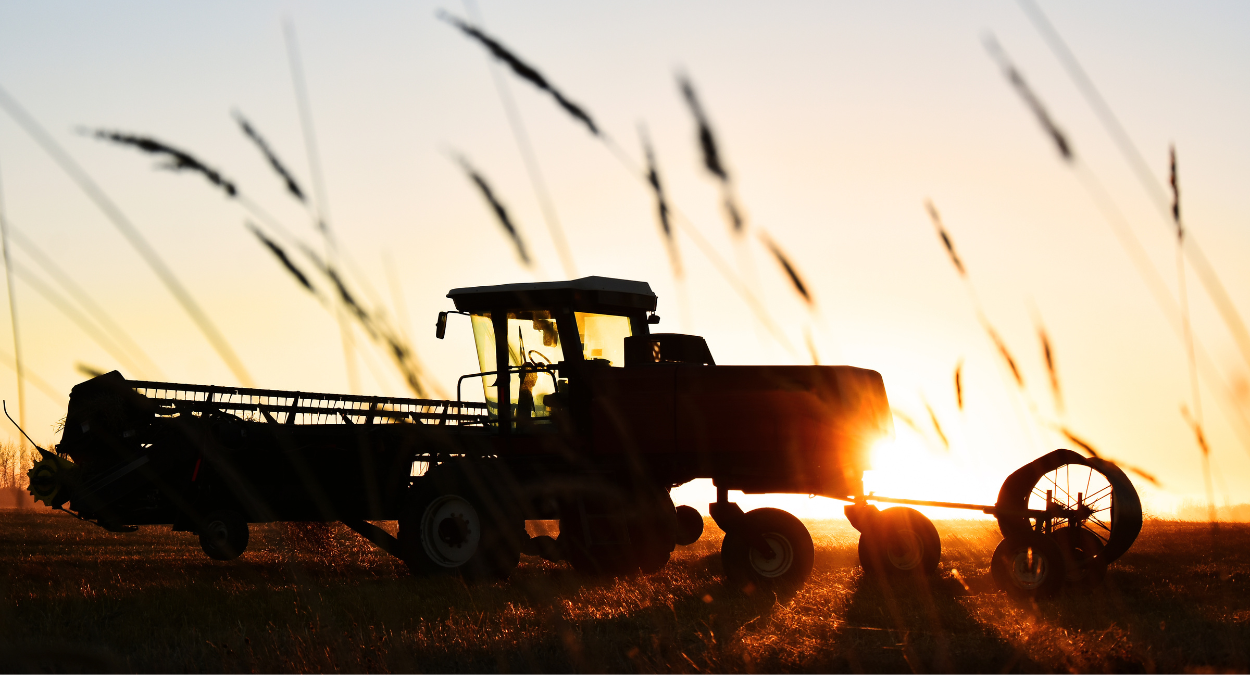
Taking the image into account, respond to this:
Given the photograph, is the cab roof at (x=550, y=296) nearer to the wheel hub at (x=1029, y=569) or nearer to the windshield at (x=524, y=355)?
the windshield at (x=524, y=355)

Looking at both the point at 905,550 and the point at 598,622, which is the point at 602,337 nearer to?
the point at 905,550

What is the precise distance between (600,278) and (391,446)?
3.19m

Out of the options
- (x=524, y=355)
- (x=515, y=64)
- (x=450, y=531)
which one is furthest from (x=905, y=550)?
(x=515, y=64)

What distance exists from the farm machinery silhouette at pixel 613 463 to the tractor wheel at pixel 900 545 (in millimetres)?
19

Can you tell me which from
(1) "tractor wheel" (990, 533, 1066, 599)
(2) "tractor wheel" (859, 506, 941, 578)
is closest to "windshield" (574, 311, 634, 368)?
(2) "tractor wheel" (859, 506, 941, 578)

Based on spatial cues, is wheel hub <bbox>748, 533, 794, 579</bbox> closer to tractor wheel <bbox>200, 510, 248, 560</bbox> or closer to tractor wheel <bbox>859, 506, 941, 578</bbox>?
tractor wheel <bbox>859, 506, 941, 578</bbox>

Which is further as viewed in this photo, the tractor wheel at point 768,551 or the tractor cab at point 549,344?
the tractor cab at point 549,344

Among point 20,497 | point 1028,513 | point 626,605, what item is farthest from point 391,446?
point 1028,513

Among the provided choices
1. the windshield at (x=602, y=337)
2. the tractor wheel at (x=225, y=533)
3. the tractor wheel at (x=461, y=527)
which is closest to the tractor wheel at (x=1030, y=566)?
the windshield at (x=602, y=337)

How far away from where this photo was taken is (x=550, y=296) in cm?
1059

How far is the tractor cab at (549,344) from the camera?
10352mm

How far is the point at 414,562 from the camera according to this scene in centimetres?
1005

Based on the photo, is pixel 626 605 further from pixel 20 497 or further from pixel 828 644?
pixel 20 497

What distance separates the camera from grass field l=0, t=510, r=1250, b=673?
5.20 metres
